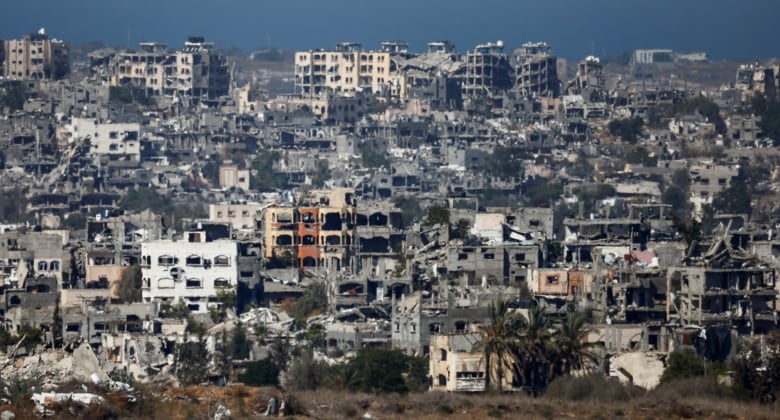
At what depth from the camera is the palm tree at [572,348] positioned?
152 ft

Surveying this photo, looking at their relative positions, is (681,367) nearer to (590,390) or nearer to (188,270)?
(590,390)

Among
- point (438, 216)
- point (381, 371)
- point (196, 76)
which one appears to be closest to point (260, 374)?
point (381, 371)

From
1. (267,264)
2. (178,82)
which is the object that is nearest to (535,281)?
(267,264)

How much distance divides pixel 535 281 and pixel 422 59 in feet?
236

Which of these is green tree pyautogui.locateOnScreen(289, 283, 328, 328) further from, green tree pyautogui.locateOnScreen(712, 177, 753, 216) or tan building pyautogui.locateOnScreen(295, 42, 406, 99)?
tan building pyautogui.locateOnScreen(295, 42, 406, 99)

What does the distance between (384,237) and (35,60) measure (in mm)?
60839

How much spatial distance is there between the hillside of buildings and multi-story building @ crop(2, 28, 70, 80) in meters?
0.16

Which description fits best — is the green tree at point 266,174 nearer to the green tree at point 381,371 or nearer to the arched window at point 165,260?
the arched window at point 165,260

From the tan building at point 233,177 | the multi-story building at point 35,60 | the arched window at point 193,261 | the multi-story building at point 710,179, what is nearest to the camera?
the arched window at point 193,261

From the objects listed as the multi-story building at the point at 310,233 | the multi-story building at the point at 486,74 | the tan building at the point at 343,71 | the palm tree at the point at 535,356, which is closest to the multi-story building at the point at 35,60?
the tan building at the point at 343,71

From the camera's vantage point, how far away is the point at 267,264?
69.3m

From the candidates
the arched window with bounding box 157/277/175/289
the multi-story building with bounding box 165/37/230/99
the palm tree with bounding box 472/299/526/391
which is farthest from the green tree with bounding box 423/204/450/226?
the multi-story building with bounding box 165/37/230/99

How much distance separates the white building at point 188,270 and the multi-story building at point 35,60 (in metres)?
62.7

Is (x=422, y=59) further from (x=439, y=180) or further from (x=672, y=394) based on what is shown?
(x=672, y=394)
